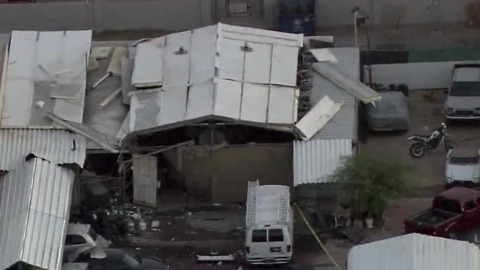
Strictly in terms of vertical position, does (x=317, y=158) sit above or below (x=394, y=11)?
below

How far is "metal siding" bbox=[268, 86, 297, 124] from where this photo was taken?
34250 mm

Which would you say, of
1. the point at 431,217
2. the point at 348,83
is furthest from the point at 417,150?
the point at 431,217

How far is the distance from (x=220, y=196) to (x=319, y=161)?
9.81 feet

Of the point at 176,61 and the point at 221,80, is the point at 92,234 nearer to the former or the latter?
the point at 221,80

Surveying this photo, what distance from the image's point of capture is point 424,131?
39.0 m

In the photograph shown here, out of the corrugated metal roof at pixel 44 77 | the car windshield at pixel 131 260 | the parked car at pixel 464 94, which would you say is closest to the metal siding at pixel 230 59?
the corrugated metal roof at pixel 44 77

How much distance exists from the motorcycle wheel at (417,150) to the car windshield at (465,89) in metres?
3.03

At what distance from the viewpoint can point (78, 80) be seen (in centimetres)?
3612

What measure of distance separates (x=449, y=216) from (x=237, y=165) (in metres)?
5.65

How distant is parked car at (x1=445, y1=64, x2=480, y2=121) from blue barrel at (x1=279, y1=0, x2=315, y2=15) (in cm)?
741

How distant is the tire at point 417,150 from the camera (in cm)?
3722

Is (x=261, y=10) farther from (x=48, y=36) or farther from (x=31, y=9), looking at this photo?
(x=48, y=36)

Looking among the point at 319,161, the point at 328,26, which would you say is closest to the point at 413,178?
the point at 319,161

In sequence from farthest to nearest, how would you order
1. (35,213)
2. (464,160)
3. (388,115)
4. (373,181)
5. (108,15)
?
(108,15) < (388,115) < (464,160) < (373,181) < (35,213)
